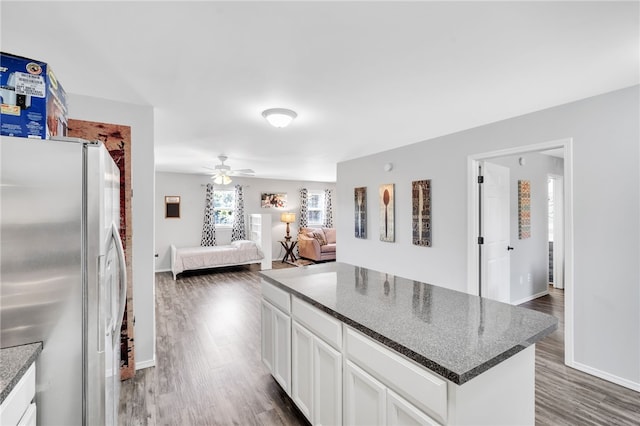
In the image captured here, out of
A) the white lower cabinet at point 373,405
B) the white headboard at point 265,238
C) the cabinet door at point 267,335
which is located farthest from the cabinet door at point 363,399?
the white headboard at point 265,238

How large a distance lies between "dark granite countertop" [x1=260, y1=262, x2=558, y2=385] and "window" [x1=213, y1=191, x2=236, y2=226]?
20.0 feet

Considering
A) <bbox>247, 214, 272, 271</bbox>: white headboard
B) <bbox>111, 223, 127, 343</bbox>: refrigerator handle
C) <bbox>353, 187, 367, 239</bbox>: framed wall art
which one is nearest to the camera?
<bbox>111, 223, 127, 343</bbox>: refrigerator handle

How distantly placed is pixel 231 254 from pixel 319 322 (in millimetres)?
5500

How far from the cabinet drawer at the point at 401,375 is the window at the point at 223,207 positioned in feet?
23.1

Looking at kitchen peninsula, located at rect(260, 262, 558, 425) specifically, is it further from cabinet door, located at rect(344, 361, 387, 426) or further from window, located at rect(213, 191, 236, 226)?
window, located at rect(213, 191, 236, 226)

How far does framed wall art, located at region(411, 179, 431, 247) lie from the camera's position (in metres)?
4.06

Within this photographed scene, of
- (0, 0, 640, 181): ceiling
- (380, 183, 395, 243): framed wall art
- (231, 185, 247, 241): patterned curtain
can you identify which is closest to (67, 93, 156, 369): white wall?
(0, 0, 640, 181): ceiling

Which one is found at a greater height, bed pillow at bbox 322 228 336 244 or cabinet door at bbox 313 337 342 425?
bed pillow at bbox 322 228 336 244

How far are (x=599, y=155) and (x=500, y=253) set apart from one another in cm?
168

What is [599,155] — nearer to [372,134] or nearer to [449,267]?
[449,267]

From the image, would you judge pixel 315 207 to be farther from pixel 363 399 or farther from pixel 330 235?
pixel 363 399

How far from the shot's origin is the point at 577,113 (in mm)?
2668

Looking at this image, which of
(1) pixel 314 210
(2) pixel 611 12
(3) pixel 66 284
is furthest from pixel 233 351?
(1) pixel 314 210

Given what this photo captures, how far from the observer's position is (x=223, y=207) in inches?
315
